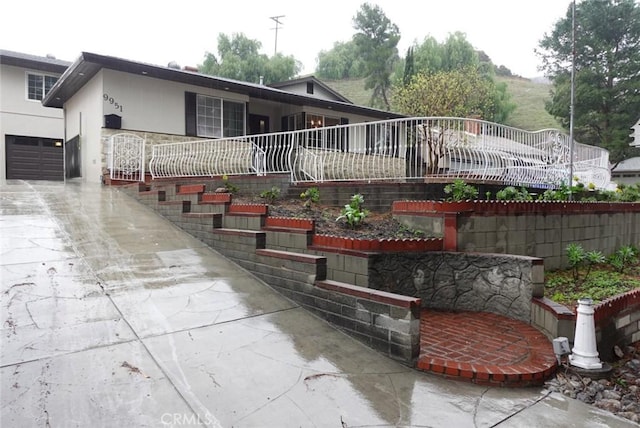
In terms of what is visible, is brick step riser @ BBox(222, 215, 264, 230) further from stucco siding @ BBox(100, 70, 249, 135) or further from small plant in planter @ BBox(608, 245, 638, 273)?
stucco siding @ BBox(100, 70, 249, 135)

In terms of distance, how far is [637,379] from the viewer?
3482 mm

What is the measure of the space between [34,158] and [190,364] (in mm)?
18353

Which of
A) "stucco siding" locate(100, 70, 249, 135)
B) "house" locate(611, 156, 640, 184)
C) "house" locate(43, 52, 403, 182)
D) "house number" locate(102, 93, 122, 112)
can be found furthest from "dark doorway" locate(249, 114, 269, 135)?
"house" locate(611, 156, 640, 184)

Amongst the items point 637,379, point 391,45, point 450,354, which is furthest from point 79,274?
point 391,45

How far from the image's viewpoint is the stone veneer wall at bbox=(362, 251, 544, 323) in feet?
13.6

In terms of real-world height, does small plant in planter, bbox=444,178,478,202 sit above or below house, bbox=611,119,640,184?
below

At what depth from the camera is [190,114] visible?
12.3 meters

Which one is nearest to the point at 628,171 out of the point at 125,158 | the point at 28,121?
the point at 125,158

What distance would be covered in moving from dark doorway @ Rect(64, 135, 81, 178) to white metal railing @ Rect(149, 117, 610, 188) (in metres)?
5.03

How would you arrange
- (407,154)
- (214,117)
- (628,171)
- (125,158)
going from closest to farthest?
(407,154), (125,158), (214,117), (628,171)

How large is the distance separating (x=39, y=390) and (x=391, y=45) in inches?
1926

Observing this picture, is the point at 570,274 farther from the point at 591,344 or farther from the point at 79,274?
the point at 79,274
